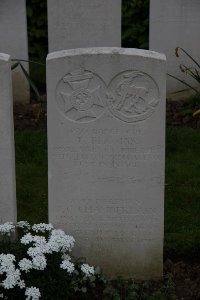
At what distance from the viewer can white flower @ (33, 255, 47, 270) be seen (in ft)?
13.2

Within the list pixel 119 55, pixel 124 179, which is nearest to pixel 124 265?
pixel 124 179

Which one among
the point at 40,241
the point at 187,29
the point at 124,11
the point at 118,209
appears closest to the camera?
the point at 40,241

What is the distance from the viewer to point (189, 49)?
872 cm

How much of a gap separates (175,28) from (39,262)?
17.2ft

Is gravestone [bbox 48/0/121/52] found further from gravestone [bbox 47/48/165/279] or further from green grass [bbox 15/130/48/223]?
gravestone [bbox 47/48/165/279]

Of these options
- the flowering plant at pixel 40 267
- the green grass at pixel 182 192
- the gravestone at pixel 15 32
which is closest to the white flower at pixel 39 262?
the flowering plant at pixel 40 267

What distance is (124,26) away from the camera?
34.6 ft

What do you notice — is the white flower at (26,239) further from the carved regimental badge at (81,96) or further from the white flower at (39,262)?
the carved regimental badge at (81,96)

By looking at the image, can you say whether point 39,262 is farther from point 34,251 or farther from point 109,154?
point 109,154

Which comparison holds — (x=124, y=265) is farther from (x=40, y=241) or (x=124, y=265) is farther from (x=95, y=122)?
(x=95, y=122)

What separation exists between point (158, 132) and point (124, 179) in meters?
0.38

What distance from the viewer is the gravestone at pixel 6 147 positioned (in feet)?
14.0

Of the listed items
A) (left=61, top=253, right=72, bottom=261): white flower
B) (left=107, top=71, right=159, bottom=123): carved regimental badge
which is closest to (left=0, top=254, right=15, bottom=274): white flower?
(left=61, top=253, right=72, bottom=261): white flower

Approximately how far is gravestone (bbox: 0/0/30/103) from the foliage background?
115cm
